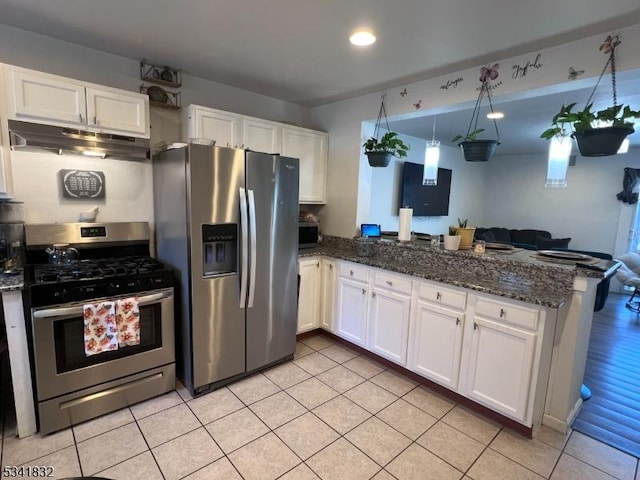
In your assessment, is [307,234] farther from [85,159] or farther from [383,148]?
[85,159]

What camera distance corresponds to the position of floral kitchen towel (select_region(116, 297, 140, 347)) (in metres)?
2.11

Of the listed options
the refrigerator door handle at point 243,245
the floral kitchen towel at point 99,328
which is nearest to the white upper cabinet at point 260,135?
the refrigerator door handle at point 243,245

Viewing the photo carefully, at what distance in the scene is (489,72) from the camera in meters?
2.39

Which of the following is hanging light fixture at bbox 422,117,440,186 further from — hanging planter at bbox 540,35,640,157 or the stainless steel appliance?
the stainless steel appliance

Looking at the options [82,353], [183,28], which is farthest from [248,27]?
[82,353]

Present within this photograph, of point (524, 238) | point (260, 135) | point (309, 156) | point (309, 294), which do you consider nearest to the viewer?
point (260, 135)

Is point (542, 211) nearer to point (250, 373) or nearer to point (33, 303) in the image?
point (250, 373)

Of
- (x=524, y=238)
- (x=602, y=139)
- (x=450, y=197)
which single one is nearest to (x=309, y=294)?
(x=602, y=139)

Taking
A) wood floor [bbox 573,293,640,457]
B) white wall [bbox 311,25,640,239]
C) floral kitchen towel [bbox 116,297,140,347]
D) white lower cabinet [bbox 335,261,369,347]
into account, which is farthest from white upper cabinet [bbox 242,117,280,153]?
wood floor [bbox 573,293,640,457]

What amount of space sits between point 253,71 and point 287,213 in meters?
1.23

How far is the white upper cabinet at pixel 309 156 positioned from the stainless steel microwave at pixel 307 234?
29 centimetres

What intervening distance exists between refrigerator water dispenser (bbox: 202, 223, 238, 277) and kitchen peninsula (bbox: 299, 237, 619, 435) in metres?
1.15

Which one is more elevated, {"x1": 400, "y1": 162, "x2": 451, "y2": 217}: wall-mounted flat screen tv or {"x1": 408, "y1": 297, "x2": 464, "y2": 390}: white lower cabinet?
{"x1": 400, "y1": 162, "x2": 451, "y2": 217}: wall-mounted flat screen tv

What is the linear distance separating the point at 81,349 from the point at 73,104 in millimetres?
1589
